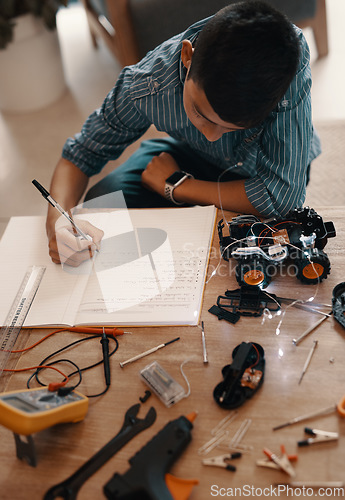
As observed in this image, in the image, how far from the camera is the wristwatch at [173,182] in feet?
3.96

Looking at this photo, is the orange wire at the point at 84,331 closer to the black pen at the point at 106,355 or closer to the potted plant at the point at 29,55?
the black pen at the point at 106,355

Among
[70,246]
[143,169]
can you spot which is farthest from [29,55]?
[70,246]

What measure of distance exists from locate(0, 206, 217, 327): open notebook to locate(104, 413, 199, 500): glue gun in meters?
0.22

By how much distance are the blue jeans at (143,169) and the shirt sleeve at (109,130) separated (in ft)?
0.20

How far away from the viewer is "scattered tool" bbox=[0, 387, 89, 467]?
0.68m

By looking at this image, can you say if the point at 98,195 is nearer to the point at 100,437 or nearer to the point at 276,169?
the point at 276,169

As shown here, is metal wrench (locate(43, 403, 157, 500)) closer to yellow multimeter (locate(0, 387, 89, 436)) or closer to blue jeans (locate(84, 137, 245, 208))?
yellow multimeter (locate(0, 387, 89, 436))

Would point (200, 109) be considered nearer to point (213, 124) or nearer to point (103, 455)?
point (213, 124)

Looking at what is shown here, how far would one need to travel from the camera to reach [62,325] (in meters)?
0.92

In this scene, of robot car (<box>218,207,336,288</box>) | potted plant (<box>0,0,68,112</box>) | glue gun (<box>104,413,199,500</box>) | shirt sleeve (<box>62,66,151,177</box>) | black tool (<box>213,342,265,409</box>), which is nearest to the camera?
glue gun (<box>104,413,199,500</box>)

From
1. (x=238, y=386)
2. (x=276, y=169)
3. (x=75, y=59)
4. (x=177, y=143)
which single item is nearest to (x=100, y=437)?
(x=238, y=386)

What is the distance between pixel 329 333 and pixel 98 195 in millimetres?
743

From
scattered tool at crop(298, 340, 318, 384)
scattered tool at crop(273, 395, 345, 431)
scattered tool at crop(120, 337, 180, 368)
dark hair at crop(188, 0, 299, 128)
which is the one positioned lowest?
scattered tool at crop(273, 395, 345, 431)

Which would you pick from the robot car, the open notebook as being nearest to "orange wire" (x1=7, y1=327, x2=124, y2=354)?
the open notebook
